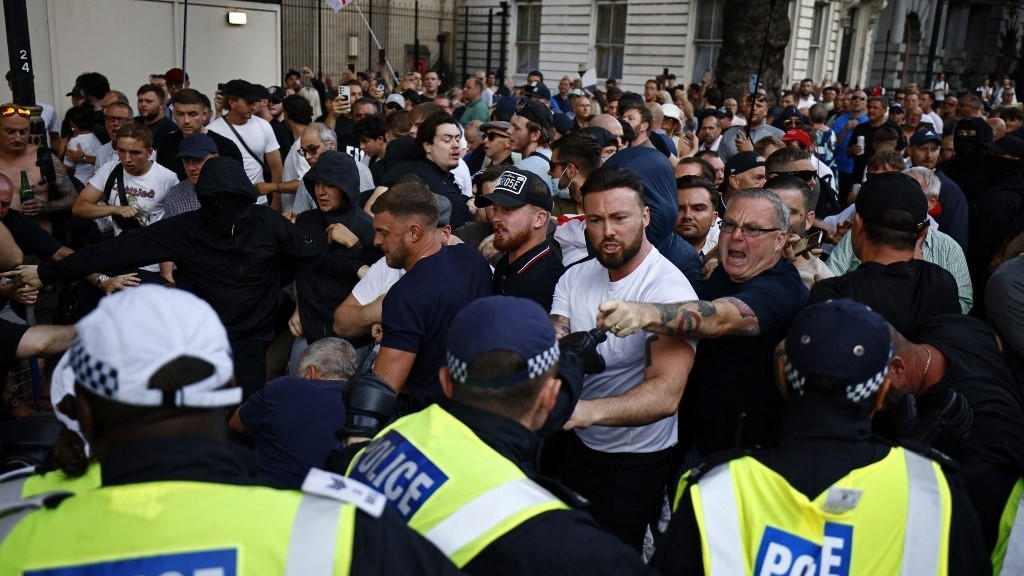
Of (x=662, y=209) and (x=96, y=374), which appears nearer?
(x=96, y=374)

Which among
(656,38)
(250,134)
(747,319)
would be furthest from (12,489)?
(656,38)

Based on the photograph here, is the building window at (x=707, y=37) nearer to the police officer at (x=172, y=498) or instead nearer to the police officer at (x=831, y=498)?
the police officer at (x=831, y=498)

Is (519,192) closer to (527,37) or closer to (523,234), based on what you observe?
(523,234)

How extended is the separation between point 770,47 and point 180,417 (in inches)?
728

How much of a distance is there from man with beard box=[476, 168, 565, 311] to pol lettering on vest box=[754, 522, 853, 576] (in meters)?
2.02

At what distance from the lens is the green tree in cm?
1830

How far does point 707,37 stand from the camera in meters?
25.8

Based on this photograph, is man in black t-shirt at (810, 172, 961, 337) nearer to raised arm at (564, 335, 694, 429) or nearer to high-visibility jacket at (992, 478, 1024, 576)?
raised arm at (564, 335, 694, 429)

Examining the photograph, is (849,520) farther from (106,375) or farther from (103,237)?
(103,237)

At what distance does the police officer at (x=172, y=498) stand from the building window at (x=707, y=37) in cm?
2561

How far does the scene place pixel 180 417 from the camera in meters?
1.61

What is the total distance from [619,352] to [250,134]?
17.3 ft

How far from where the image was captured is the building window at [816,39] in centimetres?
2733

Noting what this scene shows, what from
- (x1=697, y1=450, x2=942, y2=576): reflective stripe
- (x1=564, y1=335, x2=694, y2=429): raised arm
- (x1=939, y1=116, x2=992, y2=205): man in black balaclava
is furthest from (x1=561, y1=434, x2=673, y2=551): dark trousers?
(x1=939, y1=116, x2=992, y2=205): man in black balaclava
